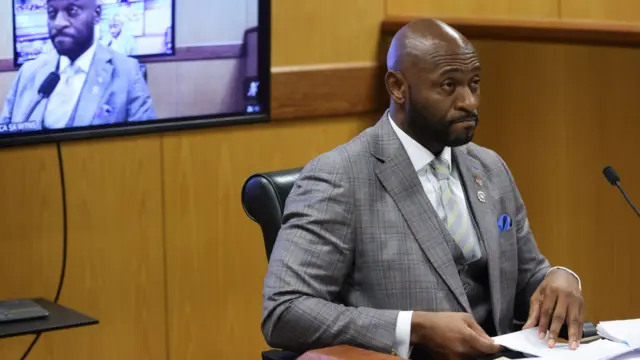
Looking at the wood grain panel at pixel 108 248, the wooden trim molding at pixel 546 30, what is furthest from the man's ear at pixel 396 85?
the wooden trim molding at pixel 546 30

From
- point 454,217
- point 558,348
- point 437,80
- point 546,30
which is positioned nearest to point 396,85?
point 437,80

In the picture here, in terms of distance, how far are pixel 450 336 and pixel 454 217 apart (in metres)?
0.44

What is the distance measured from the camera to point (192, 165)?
3.78m

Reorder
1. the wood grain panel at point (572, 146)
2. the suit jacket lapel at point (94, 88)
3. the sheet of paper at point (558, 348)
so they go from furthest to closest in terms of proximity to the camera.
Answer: the wood grain panel at point (572, 146), the suit jacket lapel at point (94, 88), the sheet of paper at point (558, 348)

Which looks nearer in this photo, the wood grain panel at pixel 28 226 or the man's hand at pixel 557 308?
the man's hand at pixel 557 308

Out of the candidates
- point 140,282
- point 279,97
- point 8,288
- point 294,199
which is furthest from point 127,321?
point 294,199

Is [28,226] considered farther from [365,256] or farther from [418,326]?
[418,326]

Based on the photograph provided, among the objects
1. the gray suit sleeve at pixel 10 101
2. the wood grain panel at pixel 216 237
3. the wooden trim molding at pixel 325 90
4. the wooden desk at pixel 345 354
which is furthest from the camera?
the wooden trim molding at pixel 325 90

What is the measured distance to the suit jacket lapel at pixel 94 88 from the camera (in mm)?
3275

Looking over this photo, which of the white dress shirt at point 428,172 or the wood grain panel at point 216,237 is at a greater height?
the white dress shirt at point 428,172

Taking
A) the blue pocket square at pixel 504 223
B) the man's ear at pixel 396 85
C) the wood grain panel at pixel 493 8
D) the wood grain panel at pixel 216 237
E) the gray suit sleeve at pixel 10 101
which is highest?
the wood grain panel at pixel 493 8

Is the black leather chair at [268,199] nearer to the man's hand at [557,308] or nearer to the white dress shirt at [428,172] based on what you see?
the white dress shirt at [428,172]

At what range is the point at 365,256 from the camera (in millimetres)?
2365

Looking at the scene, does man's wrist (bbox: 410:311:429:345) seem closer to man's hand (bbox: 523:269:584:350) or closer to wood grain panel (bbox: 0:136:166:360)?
man's hand (bbox: 523:269:584:350)
